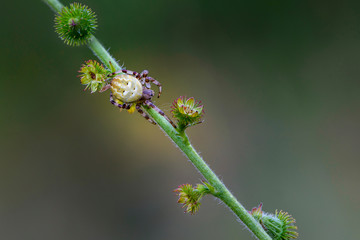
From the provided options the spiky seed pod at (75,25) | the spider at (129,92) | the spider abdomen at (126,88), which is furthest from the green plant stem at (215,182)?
the spiky seed pod at (75,25)

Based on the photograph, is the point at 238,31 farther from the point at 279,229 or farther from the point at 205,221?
the point at 279,229

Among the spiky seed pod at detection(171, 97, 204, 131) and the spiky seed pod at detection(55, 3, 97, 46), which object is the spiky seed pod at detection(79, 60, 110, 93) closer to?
the spiky seed pod at detection(55, 3, 97, 46)

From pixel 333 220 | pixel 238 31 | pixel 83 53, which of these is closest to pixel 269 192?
pixel 333 220

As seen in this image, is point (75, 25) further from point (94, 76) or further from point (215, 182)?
point (215, 182)

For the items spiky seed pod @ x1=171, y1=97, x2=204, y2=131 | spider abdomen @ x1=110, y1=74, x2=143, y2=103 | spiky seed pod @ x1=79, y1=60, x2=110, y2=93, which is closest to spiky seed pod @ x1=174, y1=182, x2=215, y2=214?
spiky seed pod @ x1=171, y1=97, x2=204, y2=131

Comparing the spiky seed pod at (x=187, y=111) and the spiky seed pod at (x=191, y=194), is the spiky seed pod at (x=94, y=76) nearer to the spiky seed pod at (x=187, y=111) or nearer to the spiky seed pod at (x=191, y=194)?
the spiky seed pod at (x=187, y=111)

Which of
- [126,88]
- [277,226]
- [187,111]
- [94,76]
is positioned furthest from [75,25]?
[277,226]
